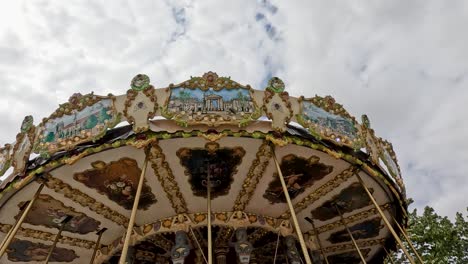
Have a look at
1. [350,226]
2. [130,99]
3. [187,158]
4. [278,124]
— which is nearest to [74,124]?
[130,99]

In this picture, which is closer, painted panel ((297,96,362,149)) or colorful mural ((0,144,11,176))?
painted panel ((297,96,362,149))

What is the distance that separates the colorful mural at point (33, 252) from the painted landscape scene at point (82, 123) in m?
4.39

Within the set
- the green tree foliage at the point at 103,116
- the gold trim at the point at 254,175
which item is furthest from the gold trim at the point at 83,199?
the gold trim at the point at 254,175

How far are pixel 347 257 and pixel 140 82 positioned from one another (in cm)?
887

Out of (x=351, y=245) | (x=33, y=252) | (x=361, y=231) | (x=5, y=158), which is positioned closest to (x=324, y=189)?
(x=361, y=231)

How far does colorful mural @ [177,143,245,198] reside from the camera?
8344 millimetres

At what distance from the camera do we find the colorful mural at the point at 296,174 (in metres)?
8.84

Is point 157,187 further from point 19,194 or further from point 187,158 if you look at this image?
point 19,194

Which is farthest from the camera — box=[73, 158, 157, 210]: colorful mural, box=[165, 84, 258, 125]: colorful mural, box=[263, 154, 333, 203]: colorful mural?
box=[263, 154, 333, 203]: colorful mural

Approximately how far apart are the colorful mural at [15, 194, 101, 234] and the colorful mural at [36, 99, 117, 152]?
1.94 meters

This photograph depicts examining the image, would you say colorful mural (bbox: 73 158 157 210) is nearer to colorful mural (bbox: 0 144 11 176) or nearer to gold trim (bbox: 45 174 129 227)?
gold trim (bbox: 45 174 129 227)

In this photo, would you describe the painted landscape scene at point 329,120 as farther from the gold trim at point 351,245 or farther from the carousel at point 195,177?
the gold trim at point 351,245

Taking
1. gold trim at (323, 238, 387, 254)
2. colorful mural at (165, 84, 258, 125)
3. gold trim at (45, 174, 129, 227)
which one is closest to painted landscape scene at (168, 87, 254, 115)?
colorful mural at (165, 84, 258, 125)

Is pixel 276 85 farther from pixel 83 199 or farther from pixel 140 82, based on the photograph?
pixel 83 199
